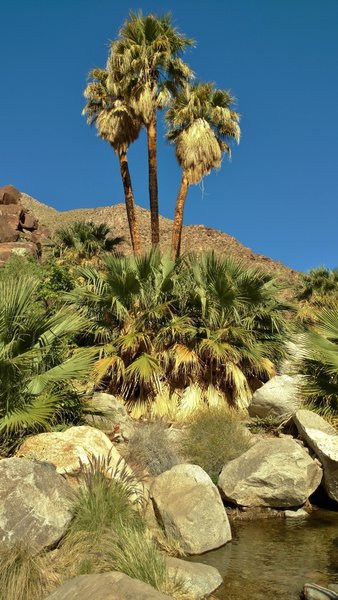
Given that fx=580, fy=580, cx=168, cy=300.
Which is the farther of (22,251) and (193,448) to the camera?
(22,251)

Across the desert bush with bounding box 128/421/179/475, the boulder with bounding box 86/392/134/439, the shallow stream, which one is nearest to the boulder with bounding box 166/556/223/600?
the shallow stream

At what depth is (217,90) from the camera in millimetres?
22641

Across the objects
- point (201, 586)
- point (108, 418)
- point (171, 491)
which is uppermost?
point (108, 418)

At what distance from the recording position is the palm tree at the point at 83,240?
98.8ft

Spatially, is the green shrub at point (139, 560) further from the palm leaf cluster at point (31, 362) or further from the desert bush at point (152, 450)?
the desert bush at point (152, 450)

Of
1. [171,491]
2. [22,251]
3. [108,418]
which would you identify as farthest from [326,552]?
[22,251]

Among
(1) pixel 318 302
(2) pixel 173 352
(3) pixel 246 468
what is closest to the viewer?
(3) pixel 246 468

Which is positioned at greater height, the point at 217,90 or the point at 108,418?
the point at 217,90

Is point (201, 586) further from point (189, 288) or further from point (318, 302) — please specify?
point (318, 302)

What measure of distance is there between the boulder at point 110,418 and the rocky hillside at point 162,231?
127ft

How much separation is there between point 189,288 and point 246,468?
5.27 m

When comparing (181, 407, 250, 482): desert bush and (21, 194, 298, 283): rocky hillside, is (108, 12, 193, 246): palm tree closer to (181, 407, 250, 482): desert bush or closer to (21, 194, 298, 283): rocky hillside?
(181, 407, 250, 482): desert bush

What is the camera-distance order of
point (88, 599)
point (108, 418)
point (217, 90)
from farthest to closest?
point (217, 90) < point (108, 418) < point (88, 599)

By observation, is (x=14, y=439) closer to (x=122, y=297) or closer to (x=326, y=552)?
(x=326, y=552)
